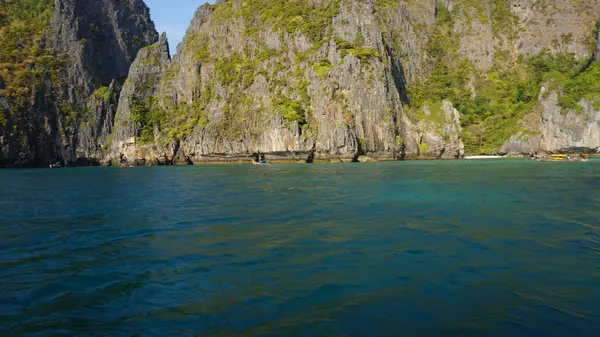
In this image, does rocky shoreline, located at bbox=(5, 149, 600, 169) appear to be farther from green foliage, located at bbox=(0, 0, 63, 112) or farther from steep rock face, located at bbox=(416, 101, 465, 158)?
green foliage, located at bbox=(0, 0, 63, 112)

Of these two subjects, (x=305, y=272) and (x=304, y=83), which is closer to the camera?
(x=305, y=272)

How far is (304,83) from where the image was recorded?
271 ft

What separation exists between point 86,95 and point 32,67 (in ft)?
46.2

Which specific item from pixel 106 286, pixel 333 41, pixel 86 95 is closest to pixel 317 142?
pixel 333 41

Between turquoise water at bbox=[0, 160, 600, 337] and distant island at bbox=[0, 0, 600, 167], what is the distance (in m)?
58.9

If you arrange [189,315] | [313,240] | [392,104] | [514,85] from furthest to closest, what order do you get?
[514,85] → [392,104] → [313,240] → [189,315]

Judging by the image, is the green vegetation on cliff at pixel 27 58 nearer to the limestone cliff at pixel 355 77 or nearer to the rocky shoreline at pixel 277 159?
the rocky shoreline at pixel 277 159

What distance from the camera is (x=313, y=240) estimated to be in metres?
10.3

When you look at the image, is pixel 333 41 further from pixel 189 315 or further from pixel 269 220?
pixel 189 315

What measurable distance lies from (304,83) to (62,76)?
236ft

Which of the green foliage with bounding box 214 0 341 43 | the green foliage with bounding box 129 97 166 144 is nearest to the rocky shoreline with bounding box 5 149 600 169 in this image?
the green foliage with bounding box 129 97 166 144

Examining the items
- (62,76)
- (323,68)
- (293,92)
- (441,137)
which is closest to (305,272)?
(323,68)

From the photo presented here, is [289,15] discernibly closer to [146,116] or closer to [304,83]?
[304,83]

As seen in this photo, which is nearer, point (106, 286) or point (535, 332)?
point (535, 332)
